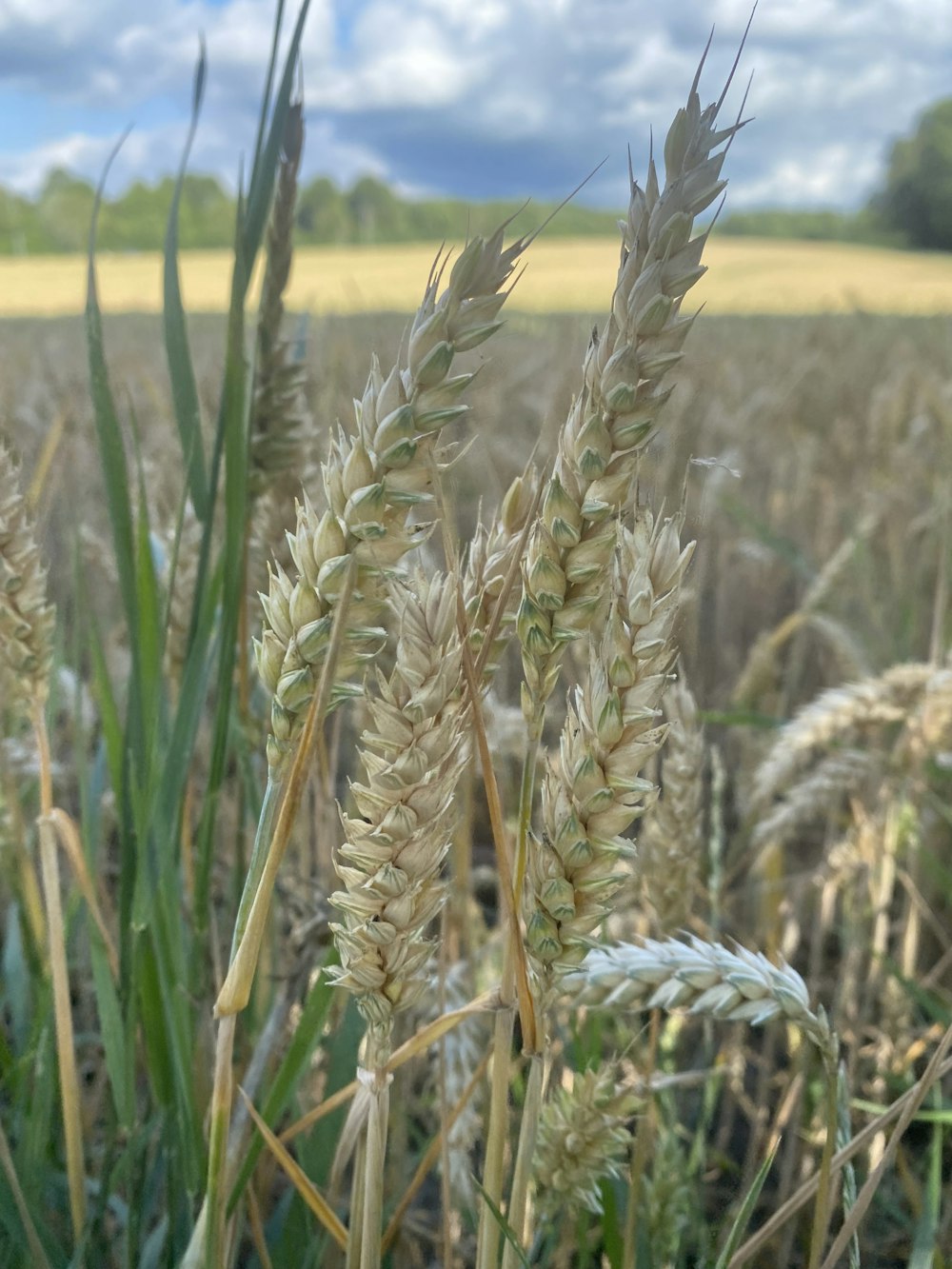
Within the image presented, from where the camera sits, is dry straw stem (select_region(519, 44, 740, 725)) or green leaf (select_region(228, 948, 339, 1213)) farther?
green leaf (select_region(228, 948, 339, 1213))

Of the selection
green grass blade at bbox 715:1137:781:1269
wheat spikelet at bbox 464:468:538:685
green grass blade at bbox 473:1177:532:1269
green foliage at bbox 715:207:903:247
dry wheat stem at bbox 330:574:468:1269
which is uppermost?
green foliage at bbox 715:207:903:247

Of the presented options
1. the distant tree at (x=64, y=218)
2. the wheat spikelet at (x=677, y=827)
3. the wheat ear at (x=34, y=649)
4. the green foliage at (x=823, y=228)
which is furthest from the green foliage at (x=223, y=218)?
the green foliage at (x=823, y=228)

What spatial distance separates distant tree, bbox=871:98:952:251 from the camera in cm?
3888

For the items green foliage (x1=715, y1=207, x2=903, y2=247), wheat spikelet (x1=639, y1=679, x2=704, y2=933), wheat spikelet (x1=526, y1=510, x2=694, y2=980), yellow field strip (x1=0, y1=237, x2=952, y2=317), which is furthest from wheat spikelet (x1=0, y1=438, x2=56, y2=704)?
green foliage (x1=715, y1=207, x2=903, y2=247)

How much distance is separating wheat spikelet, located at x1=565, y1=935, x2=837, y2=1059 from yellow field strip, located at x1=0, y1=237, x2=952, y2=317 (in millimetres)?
11062

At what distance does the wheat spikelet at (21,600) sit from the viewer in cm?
60

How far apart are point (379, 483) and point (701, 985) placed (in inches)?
15.2

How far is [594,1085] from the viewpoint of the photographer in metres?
0.65

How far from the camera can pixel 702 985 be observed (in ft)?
1.99

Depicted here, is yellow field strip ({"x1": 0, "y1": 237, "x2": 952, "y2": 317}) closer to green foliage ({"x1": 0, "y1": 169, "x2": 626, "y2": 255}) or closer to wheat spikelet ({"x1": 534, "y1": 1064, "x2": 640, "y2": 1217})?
green foliage ({"x1": 0, "y1": 169, "x2": 626, "y2": 255})

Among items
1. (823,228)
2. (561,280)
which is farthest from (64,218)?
(823,228)

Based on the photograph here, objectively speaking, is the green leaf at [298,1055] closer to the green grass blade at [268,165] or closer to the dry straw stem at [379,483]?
the dry straw stem at [379,483]

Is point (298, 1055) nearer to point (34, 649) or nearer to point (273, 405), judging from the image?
point (34, 649)

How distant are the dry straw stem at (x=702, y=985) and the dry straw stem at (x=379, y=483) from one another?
25 cm
